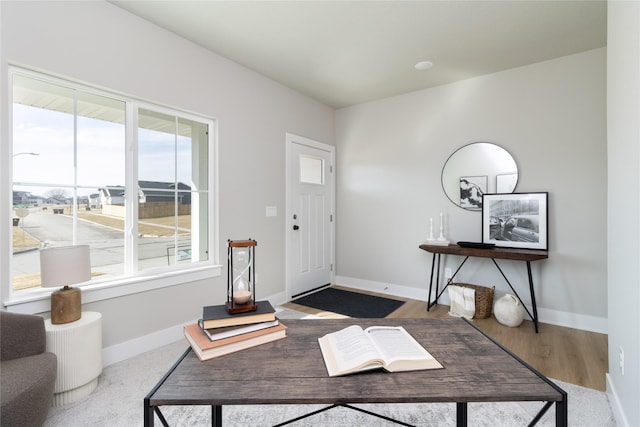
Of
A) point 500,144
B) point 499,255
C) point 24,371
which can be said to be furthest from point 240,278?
point 500,144

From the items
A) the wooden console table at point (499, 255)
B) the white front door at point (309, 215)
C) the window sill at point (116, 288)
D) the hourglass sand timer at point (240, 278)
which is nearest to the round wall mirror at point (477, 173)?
the wooden console table at point (499, 255)

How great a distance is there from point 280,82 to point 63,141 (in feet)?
7.38

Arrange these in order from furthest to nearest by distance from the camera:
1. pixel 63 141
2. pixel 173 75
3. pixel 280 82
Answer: pixel 280 82, pixel 173 75, pixel 63 141

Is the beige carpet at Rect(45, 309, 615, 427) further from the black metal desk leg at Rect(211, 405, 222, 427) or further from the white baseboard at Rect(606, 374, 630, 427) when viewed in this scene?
the black metal desk leg at Rect(211, 405, 222, 427)

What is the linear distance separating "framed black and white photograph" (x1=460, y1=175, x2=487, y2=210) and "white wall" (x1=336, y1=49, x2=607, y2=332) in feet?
0.34

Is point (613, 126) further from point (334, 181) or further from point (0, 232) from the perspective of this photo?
point (0, 232)

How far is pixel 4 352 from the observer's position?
1533mm

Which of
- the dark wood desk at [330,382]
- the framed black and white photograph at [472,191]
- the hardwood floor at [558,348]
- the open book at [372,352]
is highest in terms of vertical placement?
the framed black and white photograph at [472,191]

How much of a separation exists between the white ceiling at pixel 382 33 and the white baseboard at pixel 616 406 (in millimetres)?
2518

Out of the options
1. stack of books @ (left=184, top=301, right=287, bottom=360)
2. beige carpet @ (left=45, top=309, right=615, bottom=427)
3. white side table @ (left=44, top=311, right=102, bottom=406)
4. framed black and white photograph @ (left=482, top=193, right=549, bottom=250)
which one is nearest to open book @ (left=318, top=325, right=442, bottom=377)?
stack of books @ (left=184, top=301, right=287, bottom=360)

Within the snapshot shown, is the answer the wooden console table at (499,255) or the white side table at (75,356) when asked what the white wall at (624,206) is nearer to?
the wooden console table at (499,255)

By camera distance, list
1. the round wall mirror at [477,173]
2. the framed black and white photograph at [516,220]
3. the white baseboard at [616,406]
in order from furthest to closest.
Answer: the round wall mirror at [477,173]
the framed black and white photograph at [516,220]
the white baseboard at [616,406]

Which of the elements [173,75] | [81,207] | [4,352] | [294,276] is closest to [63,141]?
[81,207]

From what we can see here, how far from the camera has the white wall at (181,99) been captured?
1947mm
